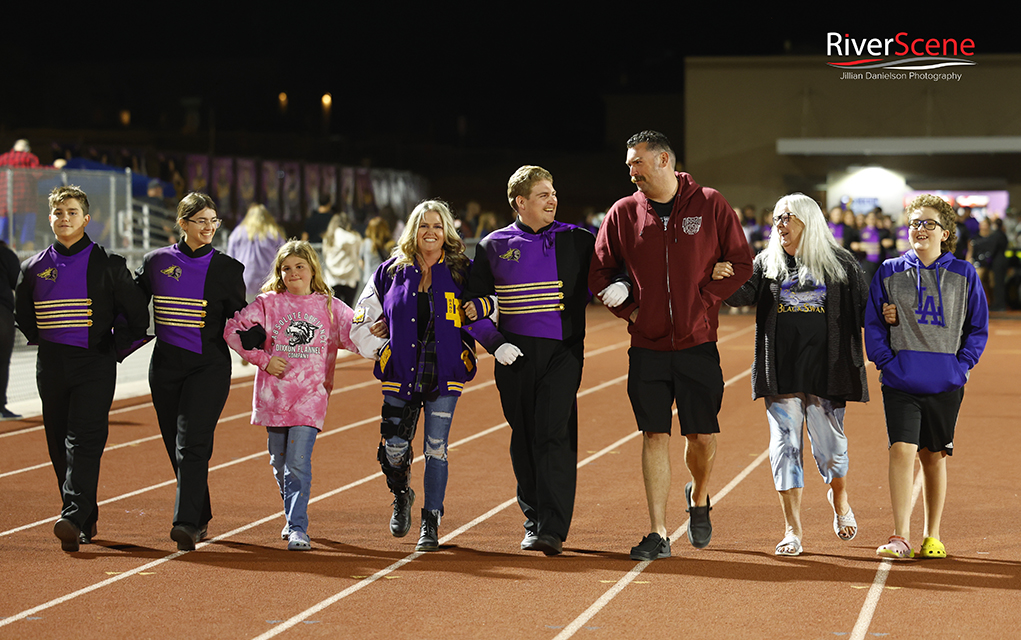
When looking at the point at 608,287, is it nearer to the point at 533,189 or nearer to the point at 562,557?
the point at 533,189

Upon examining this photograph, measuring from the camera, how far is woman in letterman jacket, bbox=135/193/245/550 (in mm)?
6578

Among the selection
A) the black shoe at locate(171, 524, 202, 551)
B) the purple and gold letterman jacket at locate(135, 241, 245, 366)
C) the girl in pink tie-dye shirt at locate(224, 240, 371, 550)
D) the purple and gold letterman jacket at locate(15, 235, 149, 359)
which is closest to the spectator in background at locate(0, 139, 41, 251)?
the purple and gold letterman jacket at locate(15, 235, 149, 359)

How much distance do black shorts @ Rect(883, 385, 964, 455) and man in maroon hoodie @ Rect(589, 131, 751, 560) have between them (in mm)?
861

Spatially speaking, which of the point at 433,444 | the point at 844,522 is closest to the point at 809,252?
the point at 844,522

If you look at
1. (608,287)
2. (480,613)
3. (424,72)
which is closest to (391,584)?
(480,613)

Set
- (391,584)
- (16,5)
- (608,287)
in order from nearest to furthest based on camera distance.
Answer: (391,584) < (608,287) < (16,5)

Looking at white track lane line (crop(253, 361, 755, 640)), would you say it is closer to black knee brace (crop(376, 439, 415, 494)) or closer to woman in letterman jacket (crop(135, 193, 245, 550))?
black knee brace (crop(376, 439, 415, 494))

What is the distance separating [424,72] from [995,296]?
52.2m

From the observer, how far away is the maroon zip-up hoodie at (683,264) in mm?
6180

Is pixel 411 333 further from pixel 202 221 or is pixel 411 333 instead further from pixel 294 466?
pixel 202 221

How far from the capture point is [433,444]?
6.59 meters

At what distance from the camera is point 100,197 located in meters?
18.3

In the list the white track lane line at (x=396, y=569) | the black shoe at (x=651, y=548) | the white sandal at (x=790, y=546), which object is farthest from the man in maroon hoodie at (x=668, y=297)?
the white track lane line at (x=396, y=569)

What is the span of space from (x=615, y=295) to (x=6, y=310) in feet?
22.6
